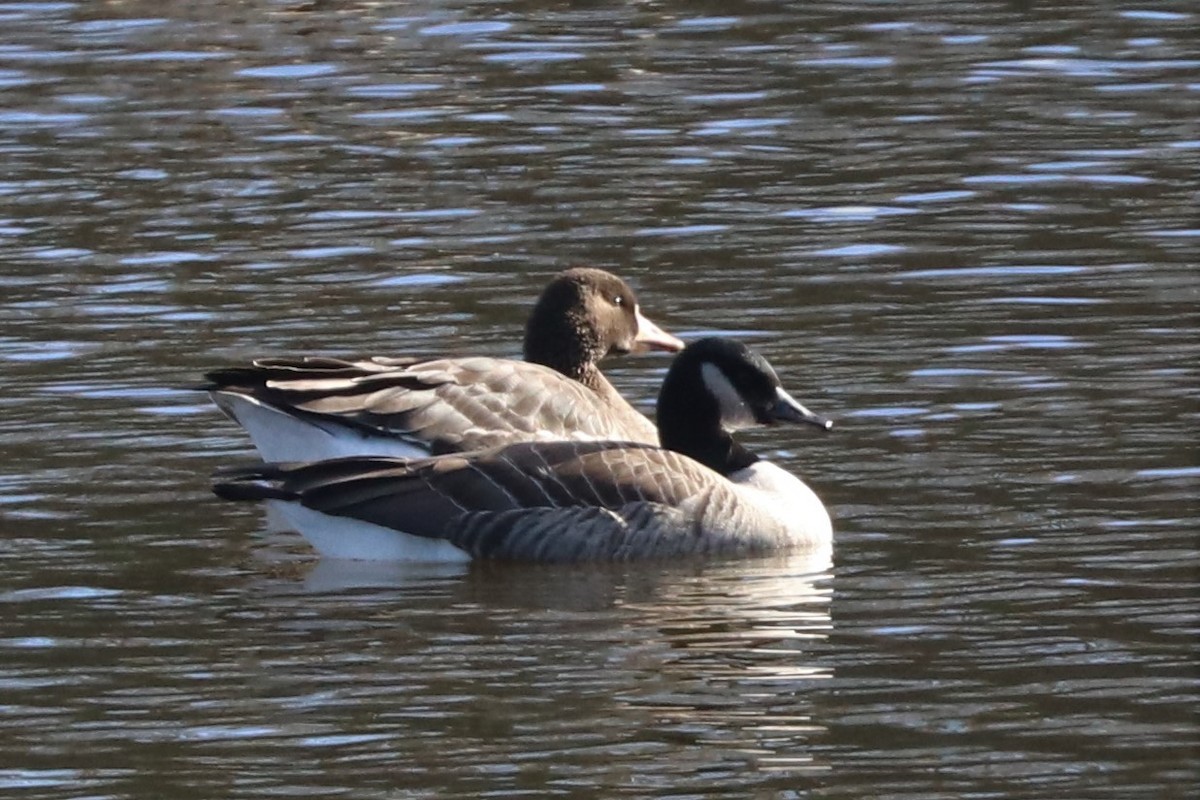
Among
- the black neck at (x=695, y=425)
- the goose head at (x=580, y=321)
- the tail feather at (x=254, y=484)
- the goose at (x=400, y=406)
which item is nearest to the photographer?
the tail feather at (x=254, y=484)

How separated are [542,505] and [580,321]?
218 cm

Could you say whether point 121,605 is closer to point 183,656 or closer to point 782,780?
point 183,656

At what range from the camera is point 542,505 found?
13008 millimetres

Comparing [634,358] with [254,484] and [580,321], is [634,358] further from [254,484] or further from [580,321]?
[254,484]

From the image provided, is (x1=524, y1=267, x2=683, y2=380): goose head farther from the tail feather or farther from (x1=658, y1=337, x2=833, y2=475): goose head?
the tail feather

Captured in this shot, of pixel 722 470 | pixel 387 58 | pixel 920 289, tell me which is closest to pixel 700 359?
pixel 722 470

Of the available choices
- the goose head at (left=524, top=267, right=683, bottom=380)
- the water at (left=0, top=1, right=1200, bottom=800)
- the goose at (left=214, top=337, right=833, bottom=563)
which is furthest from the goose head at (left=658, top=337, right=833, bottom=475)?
the goose head at (left=524, top=267, right=683, bottom=380)

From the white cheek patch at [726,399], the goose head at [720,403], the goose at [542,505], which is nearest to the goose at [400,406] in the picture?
the goose at [542,505]

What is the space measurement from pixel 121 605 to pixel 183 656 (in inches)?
35.9

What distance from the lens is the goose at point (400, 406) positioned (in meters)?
13.4

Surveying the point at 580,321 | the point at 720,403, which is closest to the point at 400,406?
the point at 720,403

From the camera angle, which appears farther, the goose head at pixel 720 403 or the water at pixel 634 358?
the goose head at pixel 720 403

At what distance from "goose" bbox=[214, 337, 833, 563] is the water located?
7.4 inches

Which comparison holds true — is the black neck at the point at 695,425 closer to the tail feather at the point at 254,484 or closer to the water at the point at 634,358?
the water at the point at 634,358
